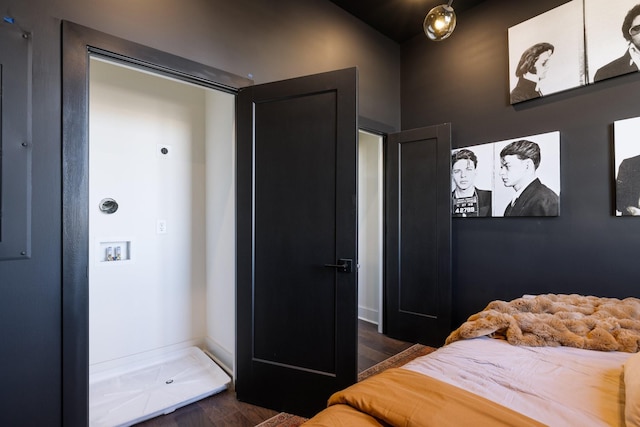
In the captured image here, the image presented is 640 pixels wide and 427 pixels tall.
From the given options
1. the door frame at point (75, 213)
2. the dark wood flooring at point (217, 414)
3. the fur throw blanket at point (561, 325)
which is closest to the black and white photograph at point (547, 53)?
the fur throw blanket at point (561, 325)

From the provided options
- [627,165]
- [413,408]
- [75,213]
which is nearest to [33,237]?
[75,213]

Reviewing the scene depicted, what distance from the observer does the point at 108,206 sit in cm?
251

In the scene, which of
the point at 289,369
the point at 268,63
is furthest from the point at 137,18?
the point at 289,369

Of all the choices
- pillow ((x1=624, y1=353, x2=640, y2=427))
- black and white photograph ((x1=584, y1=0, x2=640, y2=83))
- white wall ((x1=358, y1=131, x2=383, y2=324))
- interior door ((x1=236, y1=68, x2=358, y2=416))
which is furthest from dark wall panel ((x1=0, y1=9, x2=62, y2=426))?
black and white photograph ((x1=584, y1=0, x2=640, y2=83))

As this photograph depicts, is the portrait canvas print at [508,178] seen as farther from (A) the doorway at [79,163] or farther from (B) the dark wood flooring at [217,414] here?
(B) the dark wood flooring at [217,414]

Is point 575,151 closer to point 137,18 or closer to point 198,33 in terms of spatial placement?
point 198,33

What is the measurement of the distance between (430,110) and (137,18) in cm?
275

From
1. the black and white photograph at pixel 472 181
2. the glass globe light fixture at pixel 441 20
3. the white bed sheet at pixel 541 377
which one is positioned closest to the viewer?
the white bed sheet at pixel 541 377

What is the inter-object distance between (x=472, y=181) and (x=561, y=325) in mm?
1719

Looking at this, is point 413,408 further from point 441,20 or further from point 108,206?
point 108,206

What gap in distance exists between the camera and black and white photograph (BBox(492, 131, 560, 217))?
2461 millimetres

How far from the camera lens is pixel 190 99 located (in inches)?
116

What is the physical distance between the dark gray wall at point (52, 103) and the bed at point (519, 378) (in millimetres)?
1432

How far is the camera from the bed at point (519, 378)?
0.87 m
